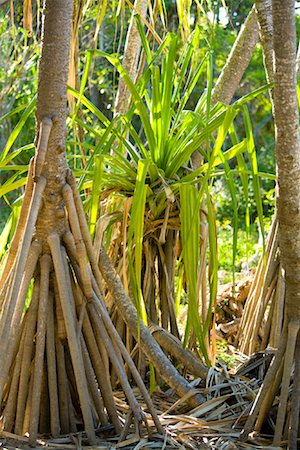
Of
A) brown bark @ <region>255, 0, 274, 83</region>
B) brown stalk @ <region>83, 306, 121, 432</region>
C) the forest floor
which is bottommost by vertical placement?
the forest floor

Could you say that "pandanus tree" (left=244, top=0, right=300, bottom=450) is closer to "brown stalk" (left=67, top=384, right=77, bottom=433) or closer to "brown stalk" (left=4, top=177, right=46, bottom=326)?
"brown stalk" (left=67, top=384, right=77, bottom=433)

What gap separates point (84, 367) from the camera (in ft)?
5.71

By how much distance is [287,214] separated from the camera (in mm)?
1636

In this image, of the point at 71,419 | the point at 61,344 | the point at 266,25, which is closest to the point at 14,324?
the point at 61,344

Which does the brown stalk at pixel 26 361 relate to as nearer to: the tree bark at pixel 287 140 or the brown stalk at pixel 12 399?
the brown stalk at pixel 12 399

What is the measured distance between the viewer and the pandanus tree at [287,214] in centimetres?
158

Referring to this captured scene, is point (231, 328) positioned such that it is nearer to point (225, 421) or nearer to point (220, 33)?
point (225, 421)

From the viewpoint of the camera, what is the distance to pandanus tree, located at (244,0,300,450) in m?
1.58

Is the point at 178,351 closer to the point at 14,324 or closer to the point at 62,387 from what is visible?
the point at 62,387

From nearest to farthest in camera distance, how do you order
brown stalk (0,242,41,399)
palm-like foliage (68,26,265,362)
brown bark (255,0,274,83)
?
brown stalk (0,242,41,399), palm-like foliage (68,26,265,362), brown bark (255,0,274,83)

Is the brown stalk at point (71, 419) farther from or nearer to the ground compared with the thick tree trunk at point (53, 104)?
nearer to the ground

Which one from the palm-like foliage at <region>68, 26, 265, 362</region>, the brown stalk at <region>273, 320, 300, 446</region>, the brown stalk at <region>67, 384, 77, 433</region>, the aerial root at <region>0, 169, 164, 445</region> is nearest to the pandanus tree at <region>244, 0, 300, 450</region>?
the brown stalk at <region>273, 320, 300, 446</region>

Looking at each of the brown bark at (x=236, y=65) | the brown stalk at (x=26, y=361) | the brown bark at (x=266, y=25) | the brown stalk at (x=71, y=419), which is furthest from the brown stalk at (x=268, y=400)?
the brown bark at (x=236, y=65)

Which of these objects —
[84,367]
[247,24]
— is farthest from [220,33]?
[84,367]
